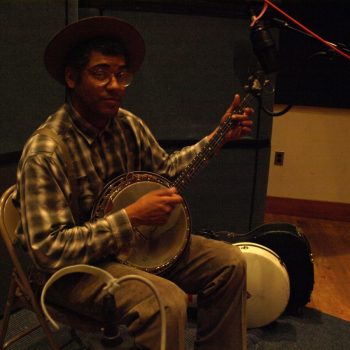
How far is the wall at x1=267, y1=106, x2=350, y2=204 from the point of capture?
3.54 metres

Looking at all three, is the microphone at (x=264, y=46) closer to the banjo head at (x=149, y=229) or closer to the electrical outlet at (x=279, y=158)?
the banjo head at (x=149, y=229)

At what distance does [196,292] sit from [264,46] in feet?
2.81

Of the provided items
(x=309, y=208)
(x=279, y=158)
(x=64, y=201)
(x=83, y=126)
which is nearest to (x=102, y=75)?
(x=83, y=126)

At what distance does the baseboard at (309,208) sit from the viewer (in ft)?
12.1

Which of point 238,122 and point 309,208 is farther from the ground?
point 238,122

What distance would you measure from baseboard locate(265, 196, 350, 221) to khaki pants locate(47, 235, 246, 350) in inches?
85.3

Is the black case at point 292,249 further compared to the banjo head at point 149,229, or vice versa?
the black case at point 292,249

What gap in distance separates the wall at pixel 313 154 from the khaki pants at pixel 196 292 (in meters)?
2.09

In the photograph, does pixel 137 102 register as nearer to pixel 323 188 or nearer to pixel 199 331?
pixel 199 331

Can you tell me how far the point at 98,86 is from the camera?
1.47m

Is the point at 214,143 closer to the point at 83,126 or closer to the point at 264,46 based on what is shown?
the point at 264,46

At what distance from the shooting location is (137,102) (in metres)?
2.47

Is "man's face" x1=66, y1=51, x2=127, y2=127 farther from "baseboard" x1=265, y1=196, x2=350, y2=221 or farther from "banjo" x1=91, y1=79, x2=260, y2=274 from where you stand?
"baseboard" x1=265, y1=196, x2=350, y2=221

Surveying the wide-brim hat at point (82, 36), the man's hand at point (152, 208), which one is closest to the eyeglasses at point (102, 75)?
the wide-brim hat at point (82, 36)
